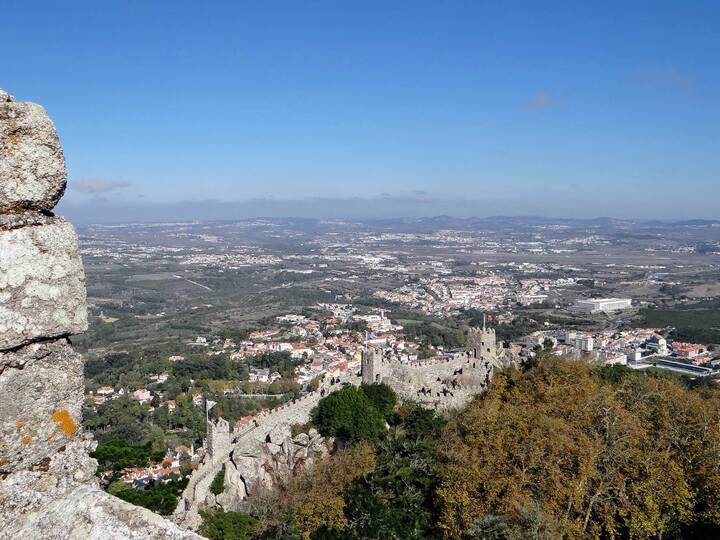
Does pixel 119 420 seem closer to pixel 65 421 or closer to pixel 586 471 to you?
pixel 586 471

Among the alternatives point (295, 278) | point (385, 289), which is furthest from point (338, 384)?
point (295, 278)

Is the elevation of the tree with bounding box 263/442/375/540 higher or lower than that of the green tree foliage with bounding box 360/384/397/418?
lower

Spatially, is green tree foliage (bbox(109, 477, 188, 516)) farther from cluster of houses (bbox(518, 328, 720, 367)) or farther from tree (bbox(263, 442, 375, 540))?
cluster of houses (bbox(518, 328, 720, 367))

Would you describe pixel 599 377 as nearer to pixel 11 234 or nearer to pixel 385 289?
pixel 11 234

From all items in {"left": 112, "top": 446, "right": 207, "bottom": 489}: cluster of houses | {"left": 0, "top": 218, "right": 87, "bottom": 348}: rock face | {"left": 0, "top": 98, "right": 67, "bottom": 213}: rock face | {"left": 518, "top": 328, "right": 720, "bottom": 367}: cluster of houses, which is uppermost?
{"left": 0, "top": 98, "right": 67, "bottom": 213}: rock face

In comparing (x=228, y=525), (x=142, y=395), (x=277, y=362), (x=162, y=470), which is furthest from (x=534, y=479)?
(x=277, y=362)

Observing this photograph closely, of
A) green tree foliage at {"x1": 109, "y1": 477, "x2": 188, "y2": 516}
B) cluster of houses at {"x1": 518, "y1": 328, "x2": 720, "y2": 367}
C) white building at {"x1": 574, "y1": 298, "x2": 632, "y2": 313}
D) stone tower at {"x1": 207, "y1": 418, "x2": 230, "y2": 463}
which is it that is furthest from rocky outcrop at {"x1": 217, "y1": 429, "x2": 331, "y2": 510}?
white building at {"x1": 574, "y1": 298, "x2": 632, "y2": 313}

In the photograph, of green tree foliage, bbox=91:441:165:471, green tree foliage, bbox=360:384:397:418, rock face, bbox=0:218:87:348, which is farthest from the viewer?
green tree foliage, bbox=360:384:397:418

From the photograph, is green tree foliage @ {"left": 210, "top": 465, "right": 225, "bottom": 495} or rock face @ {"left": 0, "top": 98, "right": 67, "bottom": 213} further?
green tree foliage @ {"left": 210, "top": 465, "right": 225, "bottom": 495}
